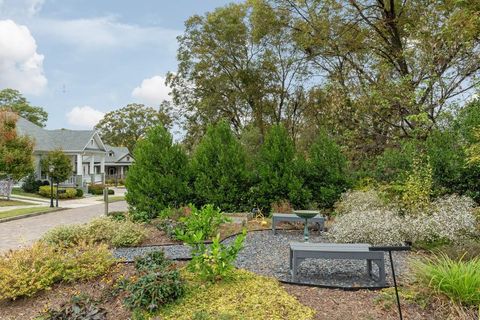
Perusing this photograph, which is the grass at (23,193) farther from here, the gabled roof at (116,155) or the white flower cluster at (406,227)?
the white flower cluster at (406,227)

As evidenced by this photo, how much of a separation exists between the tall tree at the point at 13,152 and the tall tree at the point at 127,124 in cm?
3181

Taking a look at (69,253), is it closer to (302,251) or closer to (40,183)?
(302,251)

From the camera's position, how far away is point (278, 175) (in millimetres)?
10414

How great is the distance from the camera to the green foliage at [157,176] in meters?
10.4

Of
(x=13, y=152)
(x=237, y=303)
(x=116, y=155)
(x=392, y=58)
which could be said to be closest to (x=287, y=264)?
(x=237, y=303)

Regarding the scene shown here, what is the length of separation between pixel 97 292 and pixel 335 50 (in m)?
13.2

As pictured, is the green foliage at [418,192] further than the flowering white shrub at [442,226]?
Yes

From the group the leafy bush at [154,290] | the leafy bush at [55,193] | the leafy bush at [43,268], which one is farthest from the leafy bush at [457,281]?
the leafy bush at [55,193]

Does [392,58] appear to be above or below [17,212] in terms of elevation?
above

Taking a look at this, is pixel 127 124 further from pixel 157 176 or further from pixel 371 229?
pixel 371 229

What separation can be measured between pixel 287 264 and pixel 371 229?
5.77 feet

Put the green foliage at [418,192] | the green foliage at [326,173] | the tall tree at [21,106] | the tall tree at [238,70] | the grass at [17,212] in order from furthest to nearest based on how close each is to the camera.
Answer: the tall tree at [21,106]
the tall tree at [238,70]
the grass at [17,212]
the green foliage at [326,173]
the green foliage at [418,192]

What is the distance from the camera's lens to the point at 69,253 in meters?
5.45

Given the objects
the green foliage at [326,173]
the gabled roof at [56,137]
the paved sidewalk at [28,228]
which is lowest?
the paved sidewalk at [28,228]
